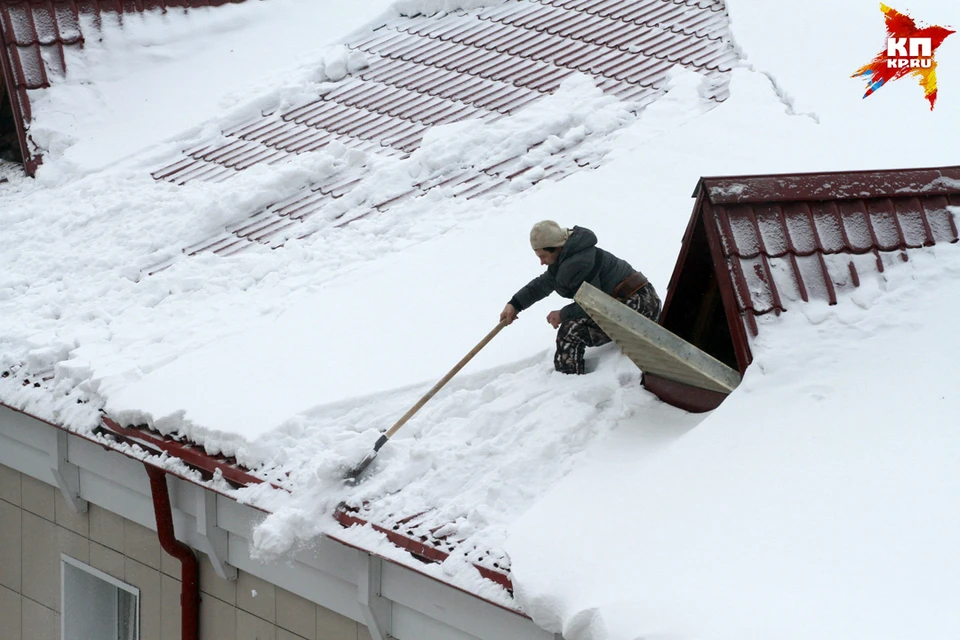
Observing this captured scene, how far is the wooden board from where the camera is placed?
370 cm

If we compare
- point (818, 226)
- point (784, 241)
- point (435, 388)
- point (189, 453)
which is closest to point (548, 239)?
point (435, 388)

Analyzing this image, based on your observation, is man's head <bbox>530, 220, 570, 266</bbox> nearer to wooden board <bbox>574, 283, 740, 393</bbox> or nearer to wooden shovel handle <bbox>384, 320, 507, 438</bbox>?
wooden shovel handle <bbox>384, 320, 507, 438</bbox>

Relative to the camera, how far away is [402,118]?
7.18m

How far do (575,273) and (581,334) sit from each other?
0.82 ft

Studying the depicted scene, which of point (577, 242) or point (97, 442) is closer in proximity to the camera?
point (577, 242)

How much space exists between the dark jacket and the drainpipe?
1806mm

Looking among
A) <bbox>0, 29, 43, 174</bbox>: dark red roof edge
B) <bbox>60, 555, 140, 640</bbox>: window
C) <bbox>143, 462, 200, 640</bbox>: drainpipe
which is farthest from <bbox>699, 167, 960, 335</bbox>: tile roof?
<bbox>0, 29, 43, 174</bbox>: dark red roof edge

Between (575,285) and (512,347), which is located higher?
(575,285)

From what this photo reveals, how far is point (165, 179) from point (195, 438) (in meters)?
3.07

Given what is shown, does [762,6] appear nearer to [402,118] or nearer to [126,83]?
[402,118]

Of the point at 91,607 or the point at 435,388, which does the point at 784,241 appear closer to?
the point at 435,388

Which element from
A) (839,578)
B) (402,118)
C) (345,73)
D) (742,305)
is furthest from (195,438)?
(345,73)

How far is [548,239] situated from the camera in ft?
14.5

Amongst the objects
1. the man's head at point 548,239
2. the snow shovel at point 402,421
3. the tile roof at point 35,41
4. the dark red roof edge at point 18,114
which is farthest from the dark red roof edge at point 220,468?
the tile roof at point 35,41
